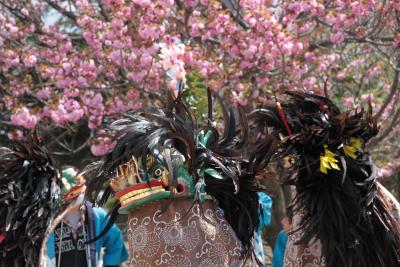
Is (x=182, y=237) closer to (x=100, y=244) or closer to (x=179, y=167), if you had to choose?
(x=179, y=167)

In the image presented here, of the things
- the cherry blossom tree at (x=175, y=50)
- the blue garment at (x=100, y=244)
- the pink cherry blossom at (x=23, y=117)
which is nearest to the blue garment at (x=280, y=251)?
the blue garment at (x=100, y=244)

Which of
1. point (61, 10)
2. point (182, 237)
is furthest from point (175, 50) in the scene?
point (182, 237)

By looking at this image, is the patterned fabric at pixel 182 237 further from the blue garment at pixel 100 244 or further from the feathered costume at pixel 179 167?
the blue garment at pixel 100 244

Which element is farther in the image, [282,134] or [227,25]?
[227,25]

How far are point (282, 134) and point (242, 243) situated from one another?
0.58 meters

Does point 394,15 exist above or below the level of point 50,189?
above

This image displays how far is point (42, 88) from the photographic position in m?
8.84

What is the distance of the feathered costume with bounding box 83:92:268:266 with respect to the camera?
234 cm

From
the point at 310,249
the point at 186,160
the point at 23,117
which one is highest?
the point at 23,117

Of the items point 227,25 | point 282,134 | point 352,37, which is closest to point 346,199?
point 282,134

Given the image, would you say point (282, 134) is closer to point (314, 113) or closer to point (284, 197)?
point (314, 113)

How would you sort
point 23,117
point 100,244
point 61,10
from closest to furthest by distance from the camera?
point 100,244 → point 23,117 → point 61,10

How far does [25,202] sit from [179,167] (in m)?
1.37

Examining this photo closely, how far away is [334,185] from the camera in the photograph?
2764 mm
